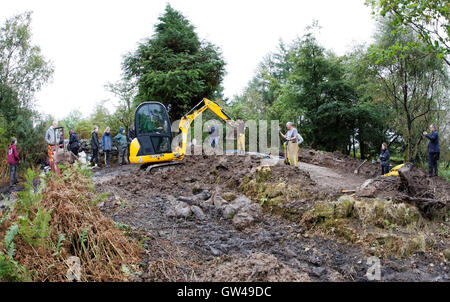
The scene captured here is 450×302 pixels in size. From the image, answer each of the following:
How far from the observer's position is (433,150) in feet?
37.8

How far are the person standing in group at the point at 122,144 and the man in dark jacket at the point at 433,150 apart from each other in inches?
482

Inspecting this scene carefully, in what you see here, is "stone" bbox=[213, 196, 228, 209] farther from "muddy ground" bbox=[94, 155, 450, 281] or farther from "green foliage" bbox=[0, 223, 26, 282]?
"green foliage" bbox=[0, 223, 26, 282]

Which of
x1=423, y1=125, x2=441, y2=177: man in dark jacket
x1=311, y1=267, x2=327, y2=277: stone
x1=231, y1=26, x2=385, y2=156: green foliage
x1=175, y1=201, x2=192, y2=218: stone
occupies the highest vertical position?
x1=231, y1=26, x2=385, y2=156: green foliage

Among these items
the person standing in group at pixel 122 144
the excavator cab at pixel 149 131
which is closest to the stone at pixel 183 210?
the excavator cab at pixel 149 131

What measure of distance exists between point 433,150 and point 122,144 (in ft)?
42.0

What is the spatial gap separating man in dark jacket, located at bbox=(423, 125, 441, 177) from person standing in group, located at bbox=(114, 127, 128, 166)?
12246mm

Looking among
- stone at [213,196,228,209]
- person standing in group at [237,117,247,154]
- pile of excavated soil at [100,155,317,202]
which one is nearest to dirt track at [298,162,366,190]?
pile of excavated soil at [100,155,317,202]

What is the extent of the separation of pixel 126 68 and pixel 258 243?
17713mm

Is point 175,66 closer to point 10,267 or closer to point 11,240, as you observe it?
point 11,240

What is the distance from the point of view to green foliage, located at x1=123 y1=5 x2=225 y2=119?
1830cm

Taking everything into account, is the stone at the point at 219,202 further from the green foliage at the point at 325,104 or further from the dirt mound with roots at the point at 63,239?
the green foliage at the point at 325,104

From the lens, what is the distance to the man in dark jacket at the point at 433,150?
11.2 metres

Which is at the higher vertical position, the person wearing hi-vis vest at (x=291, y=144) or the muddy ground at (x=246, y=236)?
the person wearing hi-vis vest at (x=291, y=144)
